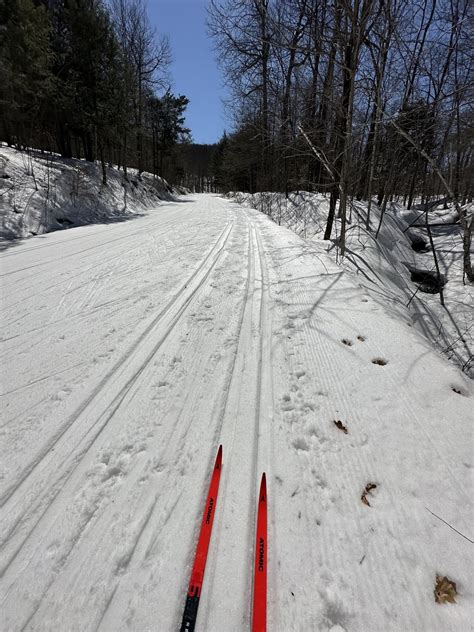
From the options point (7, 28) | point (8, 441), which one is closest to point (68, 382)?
point (8, 441)

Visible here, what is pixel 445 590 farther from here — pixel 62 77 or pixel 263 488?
pixel 62 77

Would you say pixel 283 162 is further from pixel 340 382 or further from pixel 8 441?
pixel 8 441

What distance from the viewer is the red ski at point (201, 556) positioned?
1.11 meters

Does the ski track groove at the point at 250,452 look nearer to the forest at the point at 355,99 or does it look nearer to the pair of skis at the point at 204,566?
the pair of skis at the point at 204,566

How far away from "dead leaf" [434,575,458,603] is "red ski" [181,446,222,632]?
1.03m

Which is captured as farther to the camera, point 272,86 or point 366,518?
point 272,86

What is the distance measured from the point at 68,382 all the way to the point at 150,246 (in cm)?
464

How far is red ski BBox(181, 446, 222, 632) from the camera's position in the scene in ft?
3.65

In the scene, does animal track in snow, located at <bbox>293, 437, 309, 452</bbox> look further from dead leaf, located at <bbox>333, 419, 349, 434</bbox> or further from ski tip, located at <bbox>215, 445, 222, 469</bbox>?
ski tip, located at <bbox>215, 445, 222, 469</bbox>

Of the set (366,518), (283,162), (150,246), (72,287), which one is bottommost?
(366,518)

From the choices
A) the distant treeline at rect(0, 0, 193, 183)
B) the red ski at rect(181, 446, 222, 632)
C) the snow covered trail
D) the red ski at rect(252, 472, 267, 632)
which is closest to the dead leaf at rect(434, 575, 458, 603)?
the snow covered trail

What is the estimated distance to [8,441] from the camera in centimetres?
177

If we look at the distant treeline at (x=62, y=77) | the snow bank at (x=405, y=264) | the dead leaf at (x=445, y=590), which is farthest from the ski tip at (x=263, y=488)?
the distant treeline at (x=62, y=77)

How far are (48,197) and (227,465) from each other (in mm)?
10735
